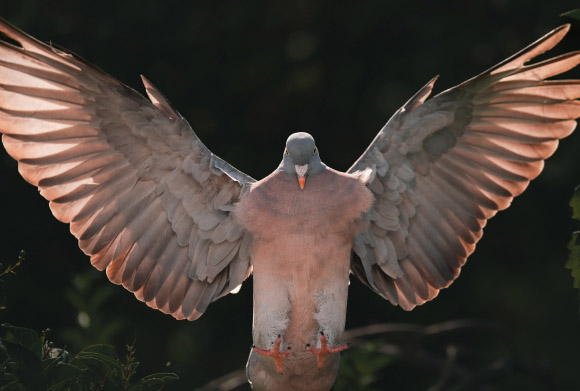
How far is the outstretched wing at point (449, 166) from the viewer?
3.24m

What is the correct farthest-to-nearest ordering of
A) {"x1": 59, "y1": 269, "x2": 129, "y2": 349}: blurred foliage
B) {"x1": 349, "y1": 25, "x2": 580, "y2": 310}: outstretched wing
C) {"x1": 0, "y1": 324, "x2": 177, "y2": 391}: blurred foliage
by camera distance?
{"x1": 59, "y1": 269, "x2": 129, "y2": 349}: blurred foliage
{"x1": 349, "y1": 25, "x2": 580, "y2": 310}: outstretched wing
{"x1": 0, "y1": 324, "x2": 177, "y2": 391}: blurred foliage

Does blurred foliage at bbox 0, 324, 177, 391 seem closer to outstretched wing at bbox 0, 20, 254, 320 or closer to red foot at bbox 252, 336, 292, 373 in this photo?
red foot at bbox 252, 336, 292, 373

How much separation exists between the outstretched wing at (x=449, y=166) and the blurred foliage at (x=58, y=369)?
1044 millimetres

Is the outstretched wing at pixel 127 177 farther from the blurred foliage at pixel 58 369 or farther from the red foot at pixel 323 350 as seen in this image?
the blurred foliage at pixel 58 369

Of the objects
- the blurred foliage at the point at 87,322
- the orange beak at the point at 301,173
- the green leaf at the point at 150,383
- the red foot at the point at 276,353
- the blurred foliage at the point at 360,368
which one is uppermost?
the orange beak at the point at 301,173

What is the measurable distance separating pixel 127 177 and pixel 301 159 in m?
0.63

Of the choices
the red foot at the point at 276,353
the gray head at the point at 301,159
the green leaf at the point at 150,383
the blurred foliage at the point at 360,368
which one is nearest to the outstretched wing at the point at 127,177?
the gray head at the point at 301,159

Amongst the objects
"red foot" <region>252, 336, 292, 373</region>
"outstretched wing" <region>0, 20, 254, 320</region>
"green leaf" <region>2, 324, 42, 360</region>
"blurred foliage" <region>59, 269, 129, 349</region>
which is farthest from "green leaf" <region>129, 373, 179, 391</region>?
"blurred foliage" <region>59, 269, 129, 349</region>

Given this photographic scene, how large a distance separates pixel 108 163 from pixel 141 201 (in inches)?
7.0

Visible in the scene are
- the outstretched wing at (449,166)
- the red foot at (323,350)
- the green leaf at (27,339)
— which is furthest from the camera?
the outstretched wing at (449,166)

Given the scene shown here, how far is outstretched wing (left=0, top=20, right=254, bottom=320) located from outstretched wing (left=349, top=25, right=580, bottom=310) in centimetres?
51

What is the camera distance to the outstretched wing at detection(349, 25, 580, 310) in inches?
127

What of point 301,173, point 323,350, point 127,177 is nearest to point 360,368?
point 323,350

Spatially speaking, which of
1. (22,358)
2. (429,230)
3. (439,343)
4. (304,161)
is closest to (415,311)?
(439,343)
